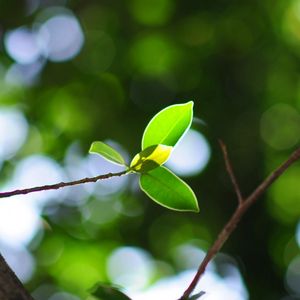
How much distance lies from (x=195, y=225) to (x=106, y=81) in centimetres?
98

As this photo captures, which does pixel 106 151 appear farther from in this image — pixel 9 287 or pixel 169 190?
pixel 9 287

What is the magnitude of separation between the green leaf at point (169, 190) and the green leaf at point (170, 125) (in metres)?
0.05

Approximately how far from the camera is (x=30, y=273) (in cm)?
380

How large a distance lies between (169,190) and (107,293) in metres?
0.18

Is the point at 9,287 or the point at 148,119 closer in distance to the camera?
the point at 9,287

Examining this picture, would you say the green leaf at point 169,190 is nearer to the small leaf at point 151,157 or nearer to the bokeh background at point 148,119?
the small leaf at point 151,157

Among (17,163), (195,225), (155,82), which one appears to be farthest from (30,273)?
(155,82)

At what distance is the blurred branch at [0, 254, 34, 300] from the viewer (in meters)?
0.75

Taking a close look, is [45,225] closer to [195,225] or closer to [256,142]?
[195,225]

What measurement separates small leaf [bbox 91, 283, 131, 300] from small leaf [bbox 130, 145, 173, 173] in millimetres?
181

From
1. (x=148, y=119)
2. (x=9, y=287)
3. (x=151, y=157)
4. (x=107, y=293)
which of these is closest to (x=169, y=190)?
(x=151, y=157)

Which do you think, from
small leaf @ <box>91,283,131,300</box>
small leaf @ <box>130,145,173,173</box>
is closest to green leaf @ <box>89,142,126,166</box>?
small leaf @ <box>130,145,173,173</box>

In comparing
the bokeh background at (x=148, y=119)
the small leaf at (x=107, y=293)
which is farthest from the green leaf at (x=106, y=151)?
the bokeh background at (x=148, y=119)

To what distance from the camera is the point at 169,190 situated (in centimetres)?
99
